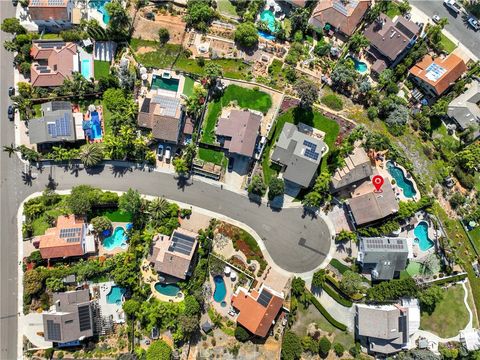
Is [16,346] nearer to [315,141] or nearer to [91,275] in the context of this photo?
[91,275]

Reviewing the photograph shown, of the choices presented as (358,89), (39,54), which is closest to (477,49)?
(358,89)

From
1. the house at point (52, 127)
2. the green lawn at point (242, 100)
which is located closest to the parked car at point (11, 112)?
the house at point (52, 127)

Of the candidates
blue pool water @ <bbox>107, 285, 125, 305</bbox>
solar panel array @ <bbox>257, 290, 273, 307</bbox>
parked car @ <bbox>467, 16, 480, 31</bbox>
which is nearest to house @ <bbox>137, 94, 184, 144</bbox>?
blue pool water @ <bbox>107, 285, 125, 305</bbox>

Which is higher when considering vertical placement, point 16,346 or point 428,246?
point 428,246

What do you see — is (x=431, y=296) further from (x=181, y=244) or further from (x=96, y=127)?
(x=96, y=127)

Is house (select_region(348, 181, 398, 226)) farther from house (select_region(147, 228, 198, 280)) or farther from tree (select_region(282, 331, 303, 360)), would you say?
house (select_region(147, 228, 198, 280))

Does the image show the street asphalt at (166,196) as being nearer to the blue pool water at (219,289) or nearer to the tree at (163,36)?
the blue pool water at (219,289)
